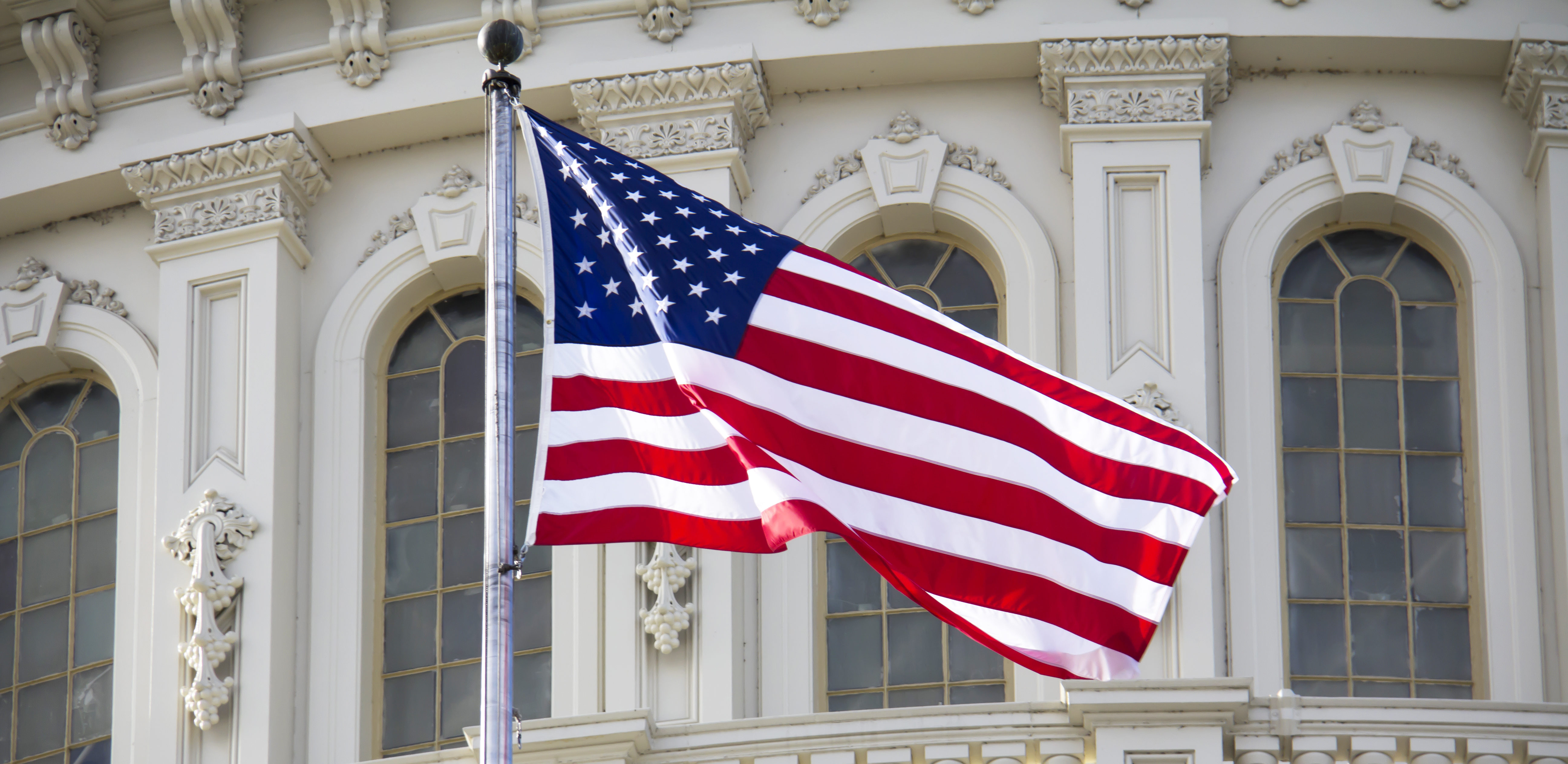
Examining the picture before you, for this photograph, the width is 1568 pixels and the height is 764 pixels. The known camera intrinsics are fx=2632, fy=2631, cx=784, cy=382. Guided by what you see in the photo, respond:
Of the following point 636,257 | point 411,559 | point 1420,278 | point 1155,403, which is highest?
point 1420,278

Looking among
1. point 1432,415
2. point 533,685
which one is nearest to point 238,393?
point 533,685

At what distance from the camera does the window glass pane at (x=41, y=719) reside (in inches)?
731

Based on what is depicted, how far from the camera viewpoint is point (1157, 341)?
1736cm

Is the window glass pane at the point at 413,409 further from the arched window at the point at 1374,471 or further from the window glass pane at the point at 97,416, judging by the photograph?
the arched window at the point at 1374,471

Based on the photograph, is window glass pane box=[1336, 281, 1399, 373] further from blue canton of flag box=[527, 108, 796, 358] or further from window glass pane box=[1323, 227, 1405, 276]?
blue canton of flag box=[527, 108, 796, 358]

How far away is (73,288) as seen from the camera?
19.5 metres

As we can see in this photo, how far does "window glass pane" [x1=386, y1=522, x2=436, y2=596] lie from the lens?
18.2 metres

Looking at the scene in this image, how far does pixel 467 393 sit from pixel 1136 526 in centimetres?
682

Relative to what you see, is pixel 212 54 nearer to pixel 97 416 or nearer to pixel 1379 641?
pixel 97 416

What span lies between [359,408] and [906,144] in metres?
4.27

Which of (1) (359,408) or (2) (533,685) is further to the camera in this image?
(1) (359,408)

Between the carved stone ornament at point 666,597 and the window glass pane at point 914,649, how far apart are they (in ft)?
4.66

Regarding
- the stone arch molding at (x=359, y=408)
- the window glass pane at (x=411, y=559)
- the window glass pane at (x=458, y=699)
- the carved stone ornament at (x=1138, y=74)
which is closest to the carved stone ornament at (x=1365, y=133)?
the carved stone ornament at (x=1138, y=74)

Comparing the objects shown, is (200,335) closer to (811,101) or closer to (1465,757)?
(811,101)
